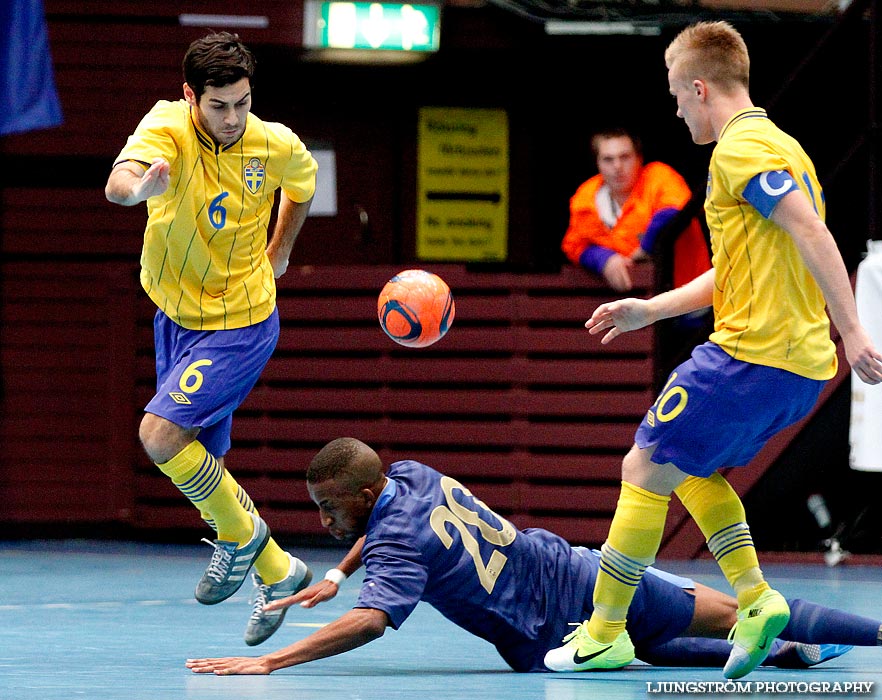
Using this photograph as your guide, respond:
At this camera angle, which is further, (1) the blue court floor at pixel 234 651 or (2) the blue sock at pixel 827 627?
(2) the blue sock at pixel 827 627

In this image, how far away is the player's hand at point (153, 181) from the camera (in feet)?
15.5

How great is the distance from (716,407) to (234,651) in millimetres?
2087

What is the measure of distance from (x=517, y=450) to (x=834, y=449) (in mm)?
1987

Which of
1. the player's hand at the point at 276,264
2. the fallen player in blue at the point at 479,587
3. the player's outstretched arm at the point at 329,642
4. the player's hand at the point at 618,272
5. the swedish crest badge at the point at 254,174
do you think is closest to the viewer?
the player's outstretched arm at the point at 329,642

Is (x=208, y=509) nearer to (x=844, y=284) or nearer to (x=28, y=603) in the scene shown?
(x=28, y=603)

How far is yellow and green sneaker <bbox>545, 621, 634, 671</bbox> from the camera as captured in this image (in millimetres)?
4613

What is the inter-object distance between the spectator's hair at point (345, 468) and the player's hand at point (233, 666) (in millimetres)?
586

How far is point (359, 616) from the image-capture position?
434cm

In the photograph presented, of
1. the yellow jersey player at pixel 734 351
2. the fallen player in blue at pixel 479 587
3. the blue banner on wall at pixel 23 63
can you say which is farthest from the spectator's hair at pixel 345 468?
the blue banner on wall at pixel 23 63

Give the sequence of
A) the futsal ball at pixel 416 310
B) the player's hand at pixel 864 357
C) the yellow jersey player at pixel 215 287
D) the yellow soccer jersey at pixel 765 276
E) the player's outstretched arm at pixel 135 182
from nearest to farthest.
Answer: the player's hand at pixel 864 357 → the yellow soccer jersey at pixel 765 276 → the player's outstretched arm at pixel 135 182 → the yellow jersey player at pixel 215 287 → the futsal ball at pixel 416 310

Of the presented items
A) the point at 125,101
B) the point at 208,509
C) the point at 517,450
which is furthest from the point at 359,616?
the point at 125,101

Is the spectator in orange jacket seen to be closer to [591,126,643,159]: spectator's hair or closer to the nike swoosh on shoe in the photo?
[591,126,643,159]: spectator's hair

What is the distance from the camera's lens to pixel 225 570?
5.55m

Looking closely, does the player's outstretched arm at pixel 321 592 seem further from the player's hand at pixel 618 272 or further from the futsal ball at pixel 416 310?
the player's hand at pixel 618 272
